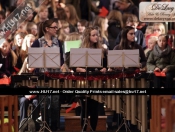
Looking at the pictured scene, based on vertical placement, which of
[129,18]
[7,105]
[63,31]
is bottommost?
[7,105]

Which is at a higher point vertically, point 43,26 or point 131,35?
point 43,26

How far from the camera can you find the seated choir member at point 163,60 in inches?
507

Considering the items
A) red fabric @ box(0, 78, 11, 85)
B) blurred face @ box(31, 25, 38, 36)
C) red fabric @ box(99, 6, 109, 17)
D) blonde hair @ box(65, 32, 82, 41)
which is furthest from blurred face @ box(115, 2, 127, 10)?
red fabric @ box(0, 78, 11, 85)

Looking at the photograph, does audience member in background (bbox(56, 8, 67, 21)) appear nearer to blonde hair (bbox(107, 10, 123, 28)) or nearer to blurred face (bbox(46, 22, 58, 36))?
blurred face (bbox(46, 22, 58, 36))

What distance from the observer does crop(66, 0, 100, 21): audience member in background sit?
13.7m

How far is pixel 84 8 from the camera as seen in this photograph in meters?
13.8

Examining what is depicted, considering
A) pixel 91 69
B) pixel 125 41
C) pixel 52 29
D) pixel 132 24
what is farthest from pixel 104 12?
pixel 91 69

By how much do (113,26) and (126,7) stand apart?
52 cm

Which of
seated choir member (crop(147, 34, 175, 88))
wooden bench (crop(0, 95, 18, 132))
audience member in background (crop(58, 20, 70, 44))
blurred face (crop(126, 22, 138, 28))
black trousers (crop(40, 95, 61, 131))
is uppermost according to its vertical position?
blurred face (crop(126, 22, 138, 28))

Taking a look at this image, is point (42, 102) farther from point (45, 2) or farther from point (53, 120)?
point (45, 2)

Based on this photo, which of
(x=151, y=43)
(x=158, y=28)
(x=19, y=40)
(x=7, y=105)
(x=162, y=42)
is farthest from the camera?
(x=19, y=40)

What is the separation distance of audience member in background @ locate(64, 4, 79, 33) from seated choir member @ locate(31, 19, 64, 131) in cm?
46

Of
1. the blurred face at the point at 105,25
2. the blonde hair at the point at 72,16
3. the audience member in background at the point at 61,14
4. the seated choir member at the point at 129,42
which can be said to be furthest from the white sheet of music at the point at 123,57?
the audience member in background at the point at 61,14

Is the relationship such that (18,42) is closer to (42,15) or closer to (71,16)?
(42,15)
